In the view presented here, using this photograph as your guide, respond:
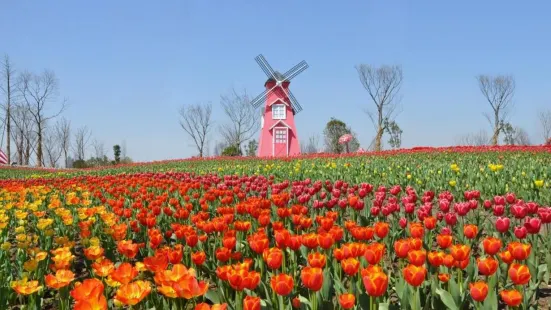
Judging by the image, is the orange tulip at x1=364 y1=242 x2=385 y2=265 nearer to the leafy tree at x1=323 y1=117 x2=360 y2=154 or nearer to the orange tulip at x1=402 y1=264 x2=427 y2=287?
the orange tulip at x1=402 y1=264 x2=427 y2=287

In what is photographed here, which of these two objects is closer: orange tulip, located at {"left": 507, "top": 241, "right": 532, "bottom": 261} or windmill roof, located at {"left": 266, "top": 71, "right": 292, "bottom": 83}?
orange tulip, located at {"left": 507, "top": 241, "right": 532, "bottom": 261}

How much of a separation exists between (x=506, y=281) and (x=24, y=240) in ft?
13.6

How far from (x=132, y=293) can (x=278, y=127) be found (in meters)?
32.6

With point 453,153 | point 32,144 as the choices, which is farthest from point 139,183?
point 32,144

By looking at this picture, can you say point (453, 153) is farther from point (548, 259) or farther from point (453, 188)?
point (548, 259)

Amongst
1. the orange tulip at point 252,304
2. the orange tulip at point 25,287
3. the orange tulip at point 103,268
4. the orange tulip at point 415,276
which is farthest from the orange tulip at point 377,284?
the orange tulip at point 25,287

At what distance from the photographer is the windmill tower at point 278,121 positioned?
34.4 m

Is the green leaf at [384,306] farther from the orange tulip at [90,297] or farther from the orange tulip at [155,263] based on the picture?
the orange tulip at [90,297]

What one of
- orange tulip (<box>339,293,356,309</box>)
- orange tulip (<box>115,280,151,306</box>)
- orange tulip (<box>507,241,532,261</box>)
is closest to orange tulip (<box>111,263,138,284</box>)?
orange tulip (<box>115,280,151,306</box>)

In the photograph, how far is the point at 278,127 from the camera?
1371 inches

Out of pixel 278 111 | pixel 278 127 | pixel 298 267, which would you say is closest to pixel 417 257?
pixel 298 267

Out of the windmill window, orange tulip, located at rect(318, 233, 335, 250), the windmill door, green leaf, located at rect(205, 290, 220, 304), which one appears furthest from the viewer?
the windmill window

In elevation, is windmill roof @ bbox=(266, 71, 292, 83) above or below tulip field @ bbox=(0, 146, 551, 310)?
above

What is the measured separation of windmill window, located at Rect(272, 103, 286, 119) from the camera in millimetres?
35062
